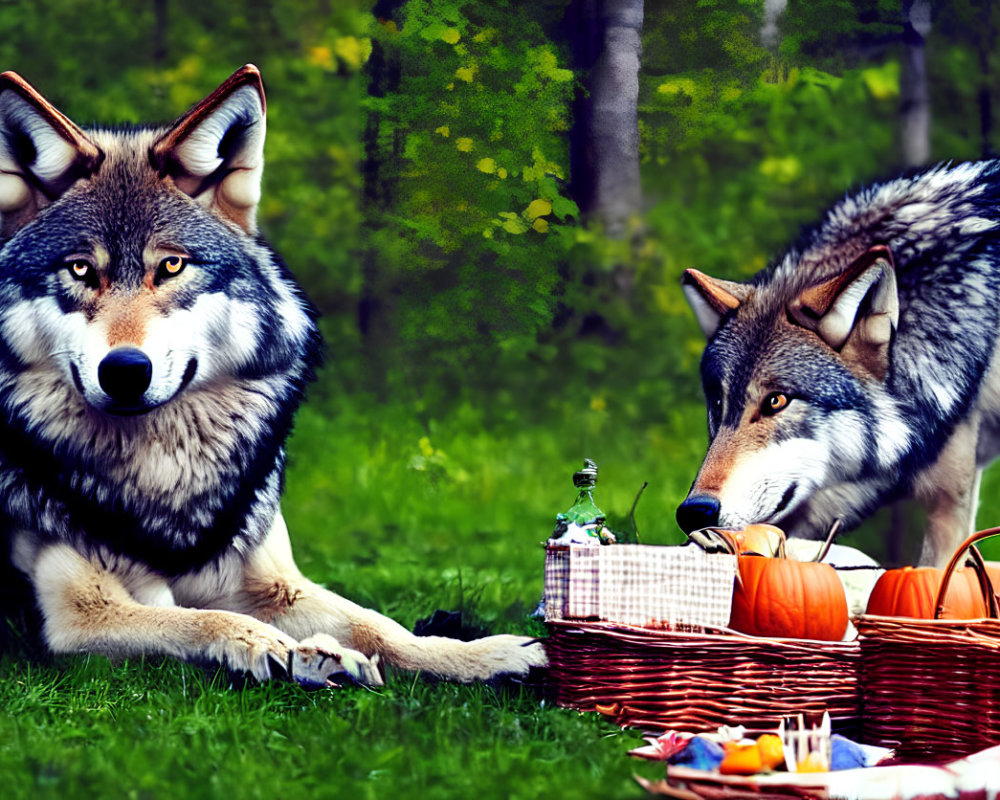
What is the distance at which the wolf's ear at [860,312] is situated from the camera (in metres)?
4.22

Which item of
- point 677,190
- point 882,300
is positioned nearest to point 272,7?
point 677,190

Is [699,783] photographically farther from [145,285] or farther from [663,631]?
[145,285]

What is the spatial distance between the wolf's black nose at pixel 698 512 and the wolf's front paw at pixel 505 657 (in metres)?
0.84

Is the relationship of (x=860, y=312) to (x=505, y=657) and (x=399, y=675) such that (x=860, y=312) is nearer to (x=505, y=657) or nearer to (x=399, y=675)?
(x=505, y=657)

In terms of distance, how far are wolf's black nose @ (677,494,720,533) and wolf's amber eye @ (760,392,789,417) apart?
1.45 ft

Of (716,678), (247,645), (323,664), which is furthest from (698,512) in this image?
(247,645)

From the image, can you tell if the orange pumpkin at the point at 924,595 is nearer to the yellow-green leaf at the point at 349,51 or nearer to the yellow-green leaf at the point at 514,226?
the yellow-green leaf at the point at 514,226

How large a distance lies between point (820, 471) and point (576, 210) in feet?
5.84

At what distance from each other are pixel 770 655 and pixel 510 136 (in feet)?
9.56

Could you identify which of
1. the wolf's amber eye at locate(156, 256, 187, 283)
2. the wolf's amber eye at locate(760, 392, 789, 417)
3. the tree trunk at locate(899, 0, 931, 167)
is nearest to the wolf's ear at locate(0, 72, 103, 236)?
the wolf's amber eye at locate(156, 256, 187, 283)

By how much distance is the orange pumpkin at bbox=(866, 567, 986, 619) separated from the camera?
303 cm

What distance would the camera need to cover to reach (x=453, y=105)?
5.17m

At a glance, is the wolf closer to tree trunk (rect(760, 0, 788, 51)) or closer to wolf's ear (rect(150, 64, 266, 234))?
wolf's ear (rect(150, 64, 266, 234))

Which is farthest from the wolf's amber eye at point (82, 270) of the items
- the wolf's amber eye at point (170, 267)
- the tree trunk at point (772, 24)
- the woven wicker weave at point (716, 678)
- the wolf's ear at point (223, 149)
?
the tree trunk at point (772, 24)
